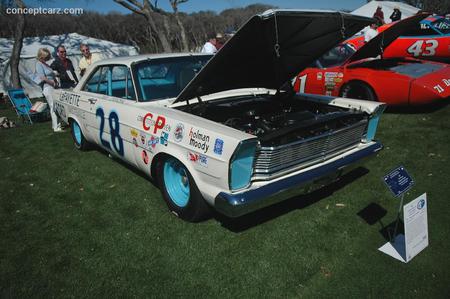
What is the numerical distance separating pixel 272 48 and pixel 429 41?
7872mm

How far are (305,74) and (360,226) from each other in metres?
3.99

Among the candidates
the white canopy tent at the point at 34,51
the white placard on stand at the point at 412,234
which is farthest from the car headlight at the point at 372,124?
the white canopy tent at the point at 34,51

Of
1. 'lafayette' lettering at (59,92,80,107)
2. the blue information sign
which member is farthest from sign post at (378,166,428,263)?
'lafayette' lettering at (59,92,80,107)

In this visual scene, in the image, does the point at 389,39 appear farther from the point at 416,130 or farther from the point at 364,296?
the point at 364,296

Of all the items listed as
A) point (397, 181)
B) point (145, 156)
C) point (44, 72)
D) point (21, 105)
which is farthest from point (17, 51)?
point (397, 181)

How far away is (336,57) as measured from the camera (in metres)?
6.24

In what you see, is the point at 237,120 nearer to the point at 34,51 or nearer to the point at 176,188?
the point at 176,188

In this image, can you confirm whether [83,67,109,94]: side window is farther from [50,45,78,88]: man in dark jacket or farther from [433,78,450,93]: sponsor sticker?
[433,78,450,93]: sponsor sticker

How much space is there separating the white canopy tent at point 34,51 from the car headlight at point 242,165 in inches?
504

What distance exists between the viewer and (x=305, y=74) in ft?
20.0

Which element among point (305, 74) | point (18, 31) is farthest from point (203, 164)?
point (18, 31)

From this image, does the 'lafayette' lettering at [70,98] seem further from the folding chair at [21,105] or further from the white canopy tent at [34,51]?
the white canopy tent at [34,51]

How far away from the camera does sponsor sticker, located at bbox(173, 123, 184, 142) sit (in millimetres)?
2613

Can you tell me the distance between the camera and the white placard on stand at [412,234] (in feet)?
7.23
